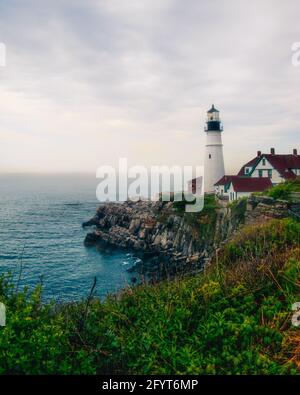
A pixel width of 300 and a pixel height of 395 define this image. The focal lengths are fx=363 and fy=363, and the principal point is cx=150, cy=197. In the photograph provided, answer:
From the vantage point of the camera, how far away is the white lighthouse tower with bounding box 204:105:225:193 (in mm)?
42531

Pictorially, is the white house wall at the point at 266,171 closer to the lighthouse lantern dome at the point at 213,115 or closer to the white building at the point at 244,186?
the white building at the point at 244,186

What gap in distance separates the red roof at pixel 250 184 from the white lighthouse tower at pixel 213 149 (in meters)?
6.40

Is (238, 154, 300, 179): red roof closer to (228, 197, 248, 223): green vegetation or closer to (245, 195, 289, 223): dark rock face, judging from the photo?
(228, 197, 248, 223): green vegetation

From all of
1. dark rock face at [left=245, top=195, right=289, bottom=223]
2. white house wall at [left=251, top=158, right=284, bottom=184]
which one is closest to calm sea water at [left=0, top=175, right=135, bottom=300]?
dark rock face at [left=245, top=195, right=289, bottom=223]

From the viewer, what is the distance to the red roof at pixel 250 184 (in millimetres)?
35312

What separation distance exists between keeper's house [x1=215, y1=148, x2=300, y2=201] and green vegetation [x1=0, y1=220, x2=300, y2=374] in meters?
30.9

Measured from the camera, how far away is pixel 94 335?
438 cm

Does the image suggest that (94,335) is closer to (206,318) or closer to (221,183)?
(206,318)

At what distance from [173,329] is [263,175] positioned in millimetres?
37370

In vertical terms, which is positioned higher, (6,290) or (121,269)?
(6,290)

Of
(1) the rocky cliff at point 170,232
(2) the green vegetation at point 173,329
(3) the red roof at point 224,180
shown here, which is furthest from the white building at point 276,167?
(2) the green vegetation at point 173,329

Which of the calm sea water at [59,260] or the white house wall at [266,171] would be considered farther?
the white house wall at [266,171]

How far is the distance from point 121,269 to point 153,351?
23.4 meters
